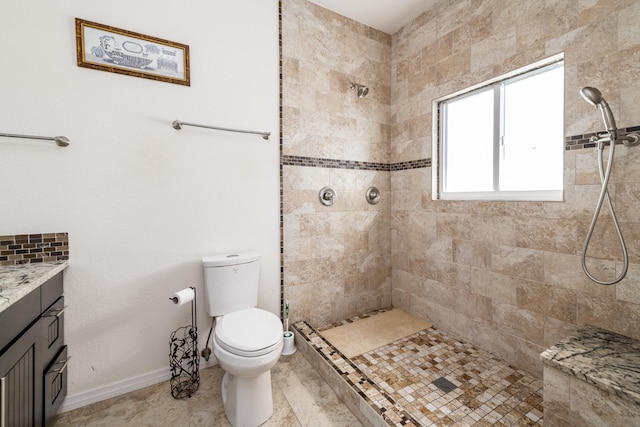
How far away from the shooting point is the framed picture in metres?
1.60

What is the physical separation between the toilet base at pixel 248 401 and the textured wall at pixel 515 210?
5.13ft

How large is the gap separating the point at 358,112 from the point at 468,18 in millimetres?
1055

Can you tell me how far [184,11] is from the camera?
1.85 meters

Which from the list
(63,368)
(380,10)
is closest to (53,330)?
(63,368)

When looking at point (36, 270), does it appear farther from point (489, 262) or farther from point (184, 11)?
point (489, 262)

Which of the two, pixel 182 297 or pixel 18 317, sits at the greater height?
pixel 18 317

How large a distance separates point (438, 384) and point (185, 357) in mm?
1651

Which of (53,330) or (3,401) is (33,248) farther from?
(3,401)

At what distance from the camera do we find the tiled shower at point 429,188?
1.47 meters

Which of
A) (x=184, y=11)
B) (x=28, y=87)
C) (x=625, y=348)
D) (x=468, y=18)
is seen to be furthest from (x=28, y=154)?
(x=625, y=348)

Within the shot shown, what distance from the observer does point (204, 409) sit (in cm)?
159

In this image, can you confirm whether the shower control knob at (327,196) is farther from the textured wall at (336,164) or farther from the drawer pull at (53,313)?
the drawer pull at (53,313)

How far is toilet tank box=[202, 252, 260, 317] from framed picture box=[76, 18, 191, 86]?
4.07ft

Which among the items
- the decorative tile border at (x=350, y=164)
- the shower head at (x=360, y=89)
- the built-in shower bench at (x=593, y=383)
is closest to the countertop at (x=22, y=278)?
the decorative tile border at (x=350, y=164)
